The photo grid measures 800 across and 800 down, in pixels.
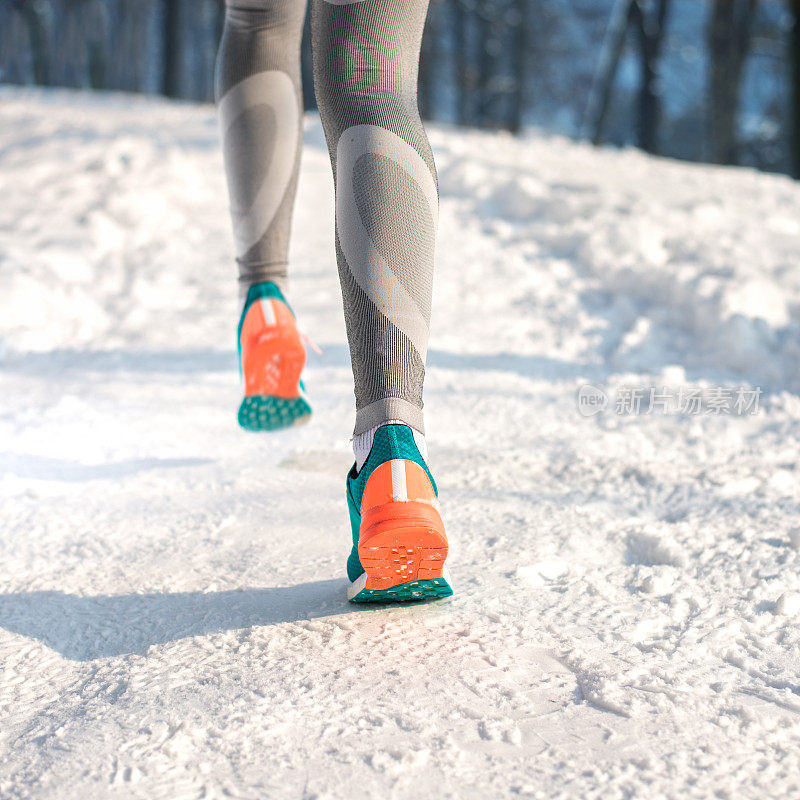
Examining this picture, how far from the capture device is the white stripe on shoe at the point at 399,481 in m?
1.02

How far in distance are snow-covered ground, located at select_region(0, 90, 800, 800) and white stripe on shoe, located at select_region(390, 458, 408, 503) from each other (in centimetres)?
19

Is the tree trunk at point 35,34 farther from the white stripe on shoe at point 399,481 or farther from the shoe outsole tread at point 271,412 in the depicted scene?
the white stripe on shoe at point 399,481

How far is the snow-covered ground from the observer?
86 cm

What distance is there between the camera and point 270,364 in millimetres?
1510

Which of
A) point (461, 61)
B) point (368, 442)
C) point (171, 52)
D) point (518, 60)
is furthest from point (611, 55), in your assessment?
point (368, 442)

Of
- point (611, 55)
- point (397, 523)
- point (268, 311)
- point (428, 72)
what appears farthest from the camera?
point (428, 72)

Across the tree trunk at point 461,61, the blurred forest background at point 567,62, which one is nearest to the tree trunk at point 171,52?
the blurred forest background at point 567,62

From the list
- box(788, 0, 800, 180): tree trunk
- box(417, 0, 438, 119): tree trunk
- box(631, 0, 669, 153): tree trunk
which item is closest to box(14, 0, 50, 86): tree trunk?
box(417, 0, 438, 119): tree trunk

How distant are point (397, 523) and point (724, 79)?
10.9 metres

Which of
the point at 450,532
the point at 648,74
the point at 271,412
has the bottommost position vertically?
the point at 450,532

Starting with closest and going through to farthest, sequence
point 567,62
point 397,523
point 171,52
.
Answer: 1. point 397,523
2. point 171,52
3. point 567,62

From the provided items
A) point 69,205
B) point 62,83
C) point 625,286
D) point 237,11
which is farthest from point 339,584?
point 62,83

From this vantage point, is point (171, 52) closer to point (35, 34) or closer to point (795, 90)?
point (35, 34)

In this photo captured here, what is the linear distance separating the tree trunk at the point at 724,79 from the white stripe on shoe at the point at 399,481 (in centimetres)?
1059
